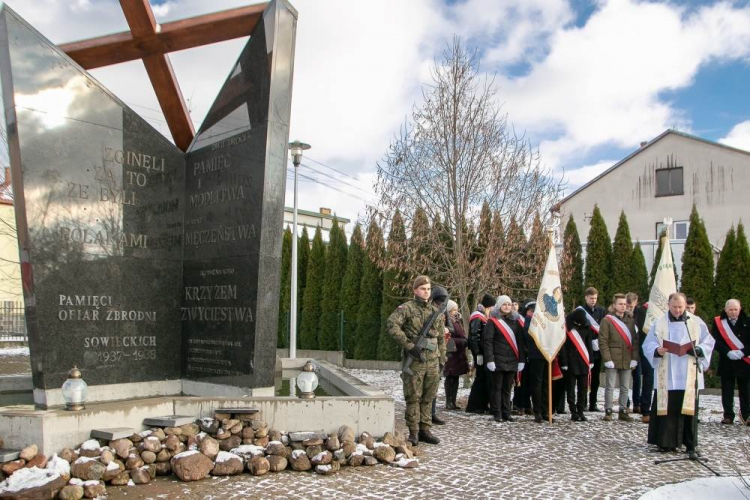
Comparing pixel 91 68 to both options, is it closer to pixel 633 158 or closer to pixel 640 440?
pixel 640 440

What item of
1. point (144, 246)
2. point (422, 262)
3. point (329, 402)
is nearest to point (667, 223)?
point (422, 262)

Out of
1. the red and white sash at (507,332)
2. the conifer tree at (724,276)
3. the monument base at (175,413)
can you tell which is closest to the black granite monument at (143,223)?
the monument base at (175,413)

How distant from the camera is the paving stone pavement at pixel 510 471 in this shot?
532cm

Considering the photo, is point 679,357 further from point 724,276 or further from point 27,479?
point 724,276

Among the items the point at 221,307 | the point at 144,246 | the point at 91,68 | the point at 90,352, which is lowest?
the point at 90,352

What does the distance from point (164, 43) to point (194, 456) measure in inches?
196

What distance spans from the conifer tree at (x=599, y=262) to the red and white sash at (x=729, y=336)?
20.3 feet

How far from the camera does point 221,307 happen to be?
295 inches

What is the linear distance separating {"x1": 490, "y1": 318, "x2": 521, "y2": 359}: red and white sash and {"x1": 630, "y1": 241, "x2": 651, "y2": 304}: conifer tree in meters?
7.18

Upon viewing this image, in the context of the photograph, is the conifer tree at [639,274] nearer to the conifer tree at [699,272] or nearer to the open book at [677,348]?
the conifer tree at [699,272]

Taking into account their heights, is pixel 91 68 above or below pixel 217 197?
above

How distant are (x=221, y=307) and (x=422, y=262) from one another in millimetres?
7303

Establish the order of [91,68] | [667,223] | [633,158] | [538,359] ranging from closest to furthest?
[91,68], [538,359], [667,223], [633,158]

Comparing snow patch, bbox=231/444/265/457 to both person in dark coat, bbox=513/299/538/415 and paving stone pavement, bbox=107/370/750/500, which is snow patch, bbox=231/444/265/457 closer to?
paving stone pavement, bbox=107/370/750/500
